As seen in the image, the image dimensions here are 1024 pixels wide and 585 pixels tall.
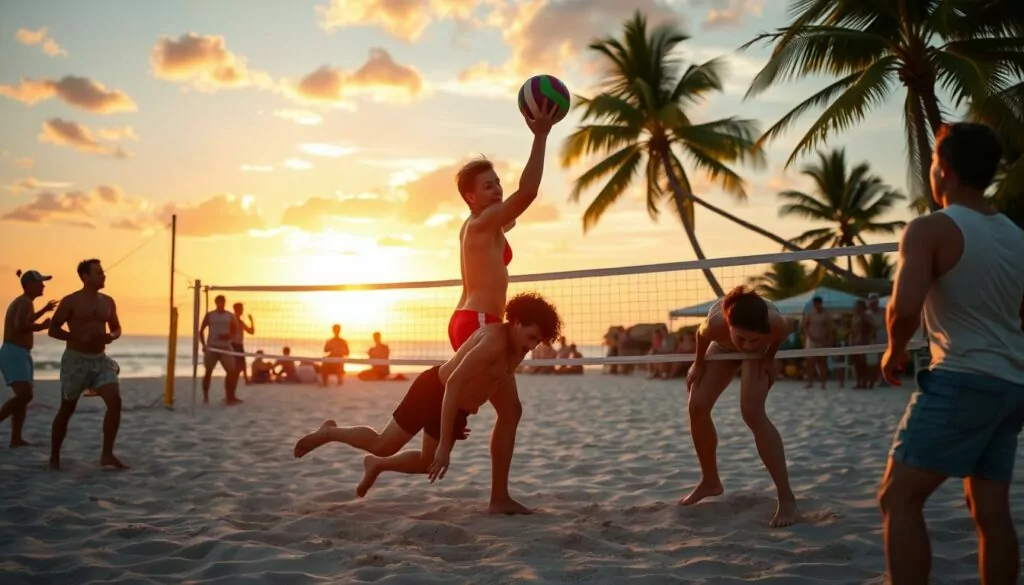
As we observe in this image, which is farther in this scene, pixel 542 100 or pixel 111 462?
pixel 111 462

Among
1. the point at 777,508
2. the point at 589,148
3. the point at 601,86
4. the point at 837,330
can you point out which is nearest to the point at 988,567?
the point at 777,508

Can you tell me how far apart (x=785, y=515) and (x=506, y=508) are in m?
1.31

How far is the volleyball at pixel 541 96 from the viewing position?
12.3ft

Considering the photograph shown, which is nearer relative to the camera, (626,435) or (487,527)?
(487,527)

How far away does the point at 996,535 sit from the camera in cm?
238

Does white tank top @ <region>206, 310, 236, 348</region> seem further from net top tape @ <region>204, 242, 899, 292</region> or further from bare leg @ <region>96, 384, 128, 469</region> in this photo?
bare leg @ <region>96, 384, 128, 469</region>

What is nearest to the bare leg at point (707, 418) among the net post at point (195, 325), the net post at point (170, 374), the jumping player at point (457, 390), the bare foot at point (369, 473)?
the jumping player at point (457, 390)

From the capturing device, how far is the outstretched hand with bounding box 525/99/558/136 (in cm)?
373

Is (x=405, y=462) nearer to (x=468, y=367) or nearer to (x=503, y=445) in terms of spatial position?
(x=503, y=445)

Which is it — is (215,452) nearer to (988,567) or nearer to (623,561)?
(623,561)

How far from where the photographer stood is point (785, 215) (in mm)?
31109

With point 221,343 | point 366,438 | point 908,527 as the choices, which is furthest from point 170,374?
point 908,527

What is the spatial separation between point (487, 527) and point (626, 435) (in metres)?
3.78

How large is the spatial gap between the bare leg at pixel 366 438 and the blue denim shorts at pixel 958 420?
8.00 ft
